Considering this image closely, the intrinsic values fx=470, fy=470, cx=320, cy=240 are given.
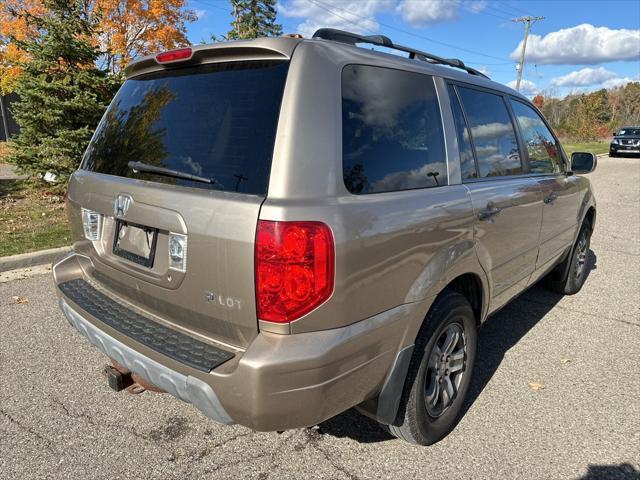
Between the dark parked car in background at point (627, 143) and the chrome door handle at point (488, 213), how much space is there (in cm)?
2881

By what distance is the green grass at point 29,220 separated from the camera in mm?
5848

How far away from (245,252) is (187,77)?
1.05 meters

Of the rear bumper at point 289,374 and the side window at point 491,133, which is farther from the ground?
the side window at point 491,133

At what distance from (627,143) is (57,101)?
28.5m

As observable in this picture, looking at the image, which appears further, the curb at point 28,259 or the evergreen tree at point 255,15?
the evergreen tree at point 255,15

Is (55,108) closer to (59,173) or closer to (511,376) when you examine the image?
(59,173)

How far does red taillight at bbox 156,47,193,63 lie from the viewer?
2.23 metres

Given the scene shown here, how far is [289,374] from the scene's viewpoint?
175cm

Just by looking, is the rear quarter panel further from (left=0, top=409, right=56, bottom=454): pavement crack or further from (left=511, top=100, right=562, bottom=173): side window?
(left=511, top=100, right=562, bottom=173): side window

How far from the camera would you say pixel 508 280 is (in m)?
3.22

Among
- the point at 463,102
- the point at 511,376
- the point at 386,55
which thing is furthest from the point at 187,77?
the point at 511,376

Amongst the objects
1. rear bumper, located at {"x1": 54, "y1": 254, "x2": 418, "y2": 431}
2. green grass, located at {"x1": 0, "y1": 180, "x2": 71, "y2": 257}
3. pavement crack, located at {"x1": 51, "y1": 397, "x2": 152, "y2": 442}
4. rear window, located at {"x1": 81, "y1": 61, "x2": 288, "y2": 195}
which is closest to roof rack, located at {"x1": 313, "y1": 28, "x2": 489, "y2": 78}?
rear window, located at {"x1": 81, "y1": 61, "x2": 288, "y2": 195}

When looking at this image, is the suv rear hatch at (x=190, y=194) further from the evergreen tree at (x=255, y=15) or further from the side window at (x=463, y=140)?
the evergreen tree at (x=255, y=15)

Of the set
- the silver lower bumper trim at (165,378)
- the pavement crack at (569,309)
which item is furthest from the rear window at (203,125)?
the pavement crack at (569,309)
